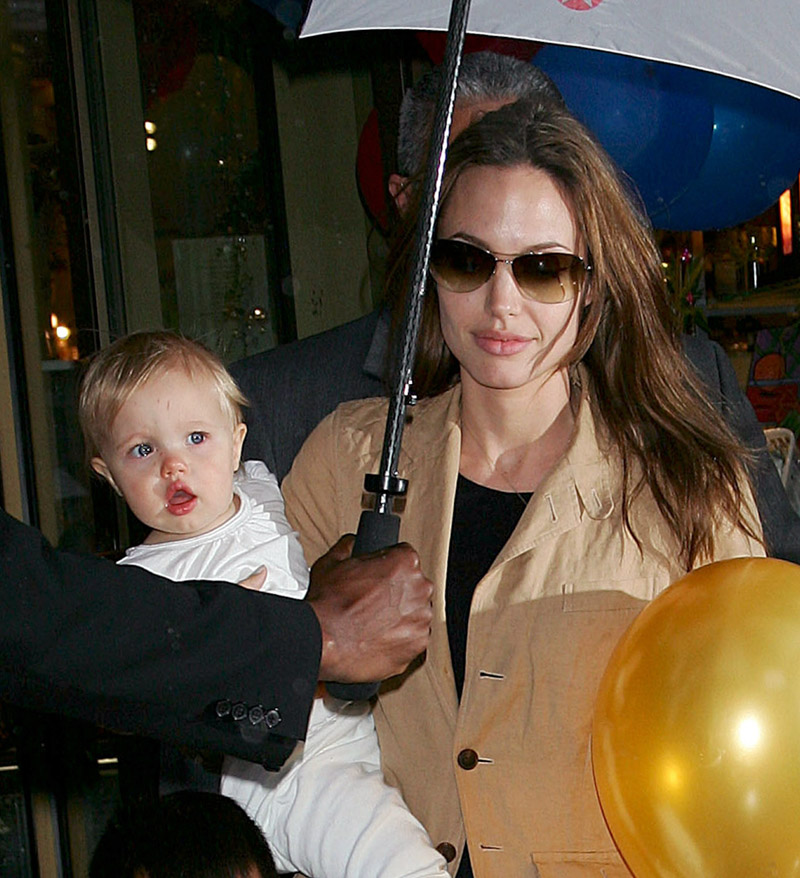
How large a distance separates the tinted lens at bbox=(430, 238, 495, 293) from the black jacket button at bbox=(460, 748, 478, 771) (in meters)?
0.75

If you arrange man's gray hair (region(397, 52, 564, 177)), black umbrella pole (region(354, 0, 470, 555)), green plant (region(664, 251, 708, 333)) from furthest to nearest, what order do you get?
1. green plant (region(664, 251, 708, 333))
2. man's gray hair (region(397, 52, 564, 177))
3. black umbrella pole (region(354, 0, 470, 555))

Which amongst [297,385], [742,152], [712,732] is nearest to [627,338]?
[297,385]

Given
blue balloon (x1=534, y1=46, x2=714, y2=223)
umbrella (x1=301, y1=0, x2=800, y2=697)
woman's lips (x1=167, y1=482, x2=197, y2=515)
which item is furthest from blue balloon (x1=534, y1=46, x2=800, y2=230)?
woman's lips (x1=167, y1=482, x2=197, y2=515)

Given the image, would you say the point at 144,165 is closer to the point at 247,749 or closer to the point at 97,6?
the point at 97,6

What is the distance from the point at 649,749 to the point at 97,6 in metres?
3.14

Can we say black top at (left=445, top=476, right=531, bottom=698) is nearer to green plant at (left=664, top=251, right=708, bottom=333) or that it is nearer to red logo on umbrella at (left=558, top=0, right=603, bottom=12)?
red logo on umbrella at (left=558, top=0, right=603, bottom=12)

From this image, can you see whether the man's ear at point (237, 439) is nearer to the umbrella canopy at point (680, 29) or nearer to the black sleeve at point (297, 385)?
the black sleeve at point (297, 385)

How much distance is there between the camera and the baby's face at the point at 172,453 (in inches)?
85.0

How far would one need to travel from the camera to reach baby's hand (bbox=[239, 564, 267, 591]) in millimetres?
2139

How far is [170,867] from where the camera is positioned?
2053mm

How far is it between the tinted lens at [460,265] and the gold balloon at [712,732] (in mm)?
628

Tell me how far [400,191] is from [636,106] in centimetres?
81

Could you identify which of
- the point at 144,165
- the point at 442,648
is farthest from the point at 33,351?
the point at 442,648

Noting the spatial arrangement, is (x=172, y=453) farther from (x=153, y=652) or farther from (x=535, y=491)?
(x=535, y=491)
